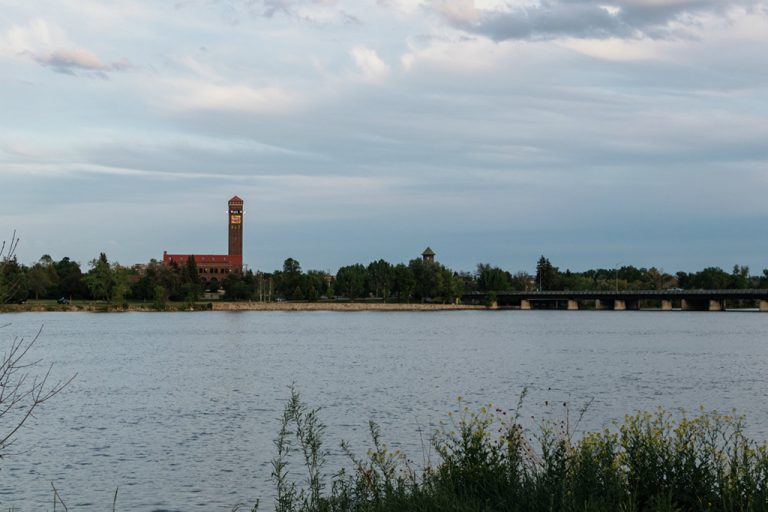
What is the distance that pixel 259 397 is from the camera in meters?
49.0

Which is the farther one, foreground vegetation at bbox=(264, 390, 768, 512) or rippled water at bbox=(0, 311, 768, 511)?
rippled water at bbox=(0, 311, 768, 511)

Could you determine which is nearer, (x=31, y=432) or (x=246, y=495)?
(x=246, y=495)

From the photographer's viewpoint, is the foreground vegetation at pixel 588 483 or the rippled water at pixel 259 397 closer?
the foreground vegetation at pixel 588 483

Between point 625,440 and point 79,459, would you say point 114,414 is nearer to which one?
point 79,459

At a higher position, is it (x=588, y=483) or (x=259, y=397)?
(x=588, y=483)

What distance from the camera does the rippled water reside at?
28047mm

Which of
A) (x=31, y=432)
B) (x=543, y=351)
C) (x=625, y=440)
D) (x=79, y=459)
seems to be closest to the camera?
(x=625, y=440)

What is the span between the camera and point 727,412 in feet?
131

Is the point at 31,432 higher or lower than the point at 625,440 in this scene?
lower

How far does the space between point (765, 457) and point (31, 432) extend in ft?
97.3

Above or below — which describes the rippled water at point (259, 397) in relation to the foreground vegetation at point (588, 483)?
below

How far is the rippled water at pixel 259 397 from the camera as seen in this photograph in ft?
92.0

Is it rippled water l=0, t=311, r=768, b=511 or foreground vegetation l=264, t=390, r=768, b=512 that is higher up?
foreground vegetation l=264, t=390, r=768, b=512

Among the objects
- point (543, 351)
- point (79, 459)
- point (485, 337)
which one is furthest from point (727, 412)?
point (485, 337)
